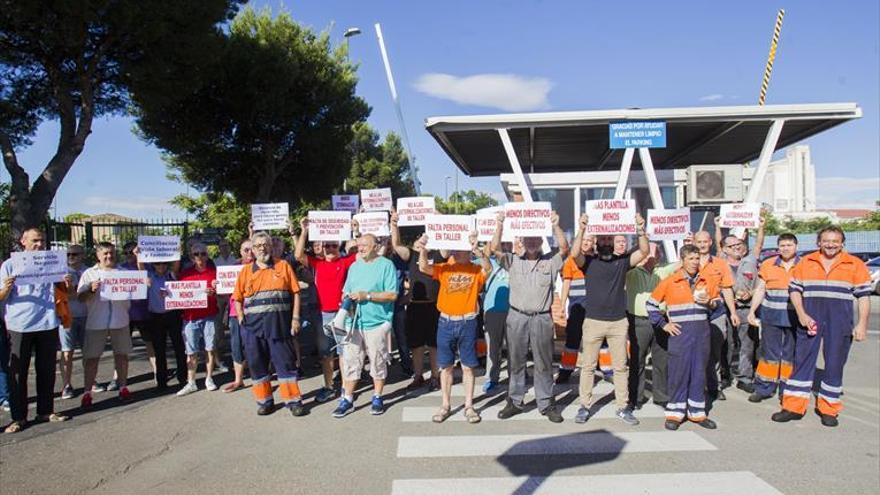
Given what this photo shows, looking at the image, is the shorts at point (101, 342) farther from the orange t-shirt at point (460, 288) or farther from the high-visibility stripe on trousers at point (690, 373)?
the high-visibility stripe on trousers at point (690, 373)

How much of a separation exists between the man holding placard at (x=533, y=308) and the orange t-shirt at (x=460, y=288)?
32 centimetres

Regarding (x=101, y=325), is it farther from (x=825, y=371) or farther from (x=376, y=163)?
(x=376, y=163)

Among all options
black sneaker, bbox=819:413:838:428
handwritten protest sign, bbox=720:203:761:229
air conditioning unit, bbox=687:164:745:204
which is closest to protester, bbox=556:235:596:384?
handwritten protest sign, bbox=720:203:761:229

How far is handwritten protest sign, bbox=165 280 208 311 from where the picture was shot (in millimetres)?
6926

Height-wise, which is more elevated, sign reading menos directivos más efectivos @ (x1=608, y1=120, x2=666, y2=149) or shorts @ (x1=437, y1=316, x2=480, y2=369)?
sign reading menos directivos más efectivos @ (x1=608, y1=120, x2=666, y2=149)

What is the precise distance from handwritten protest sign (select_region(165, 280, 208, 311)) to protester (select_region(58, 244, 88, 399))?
101 centimetres

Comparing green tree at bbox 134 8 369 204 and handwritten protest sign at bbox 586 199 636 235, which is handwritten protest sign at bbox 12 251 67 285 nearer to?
handwritten protest sign at bbox 586 199 636 235

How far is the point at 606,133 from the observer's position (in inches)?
439

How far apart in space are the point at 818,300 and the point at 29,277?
7.89 metres

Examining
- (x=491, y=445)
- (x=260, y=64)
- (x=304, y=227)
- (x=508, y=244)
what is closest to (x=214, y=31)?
(x=260, y=64)

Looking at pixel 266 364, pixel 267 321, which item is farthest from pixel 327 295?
pixel 266 364

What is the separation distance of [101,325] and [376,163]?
115 feet

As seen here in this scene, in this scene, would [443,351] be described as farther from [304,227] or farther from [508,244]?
[304,227]

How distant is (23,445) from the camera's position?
525cm
